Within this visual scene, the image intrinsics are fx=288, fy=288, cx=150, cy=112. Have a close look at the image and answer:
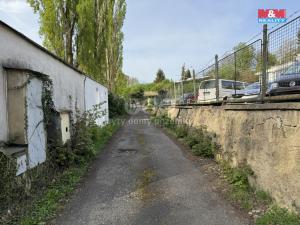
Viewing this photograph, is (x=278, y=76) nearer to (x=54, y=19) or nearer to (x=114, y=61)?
(x=54, y=19)

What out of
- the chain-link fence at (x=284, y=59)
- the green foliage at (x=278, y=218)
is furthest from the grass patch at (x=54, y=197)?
the chain-link fence at (x=284, y=59)

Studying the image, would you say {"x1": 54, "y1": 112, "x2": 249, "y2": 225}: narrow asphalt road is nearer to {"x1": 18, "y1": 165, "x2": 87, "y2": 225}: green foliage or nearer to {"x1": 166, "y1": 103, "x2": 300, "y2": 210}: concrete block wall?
{"x1": 18, "y1": 165, "x2": 87, "y2": 225}: green foliage

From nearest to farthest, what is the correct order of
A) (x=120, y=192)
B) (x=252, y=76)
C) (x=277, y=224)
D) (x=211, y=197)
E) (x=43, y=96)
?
(x=277, y=224) → (x=211, y=197) → (x=120, y=192) → (x=43, y=96) → (x=252, y=76)

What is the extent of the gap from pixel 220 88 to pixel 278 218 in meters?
7.19

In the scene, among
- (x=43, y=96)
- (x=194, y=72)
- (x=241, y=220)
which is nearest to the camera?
(x=241, y=220)

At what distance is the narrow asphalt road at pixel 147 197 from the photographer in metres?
3.97

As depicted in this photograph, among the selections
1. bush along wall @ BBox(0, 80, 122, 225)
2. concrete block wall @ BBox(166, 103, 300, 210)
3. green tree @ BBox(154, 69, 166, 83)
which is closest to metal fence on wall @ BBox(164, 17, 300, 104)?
concrete block wall @ BBox(166, 103, 300, 210)

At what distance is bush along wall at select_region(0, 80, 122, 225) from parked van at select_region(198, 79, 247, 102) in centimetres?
455

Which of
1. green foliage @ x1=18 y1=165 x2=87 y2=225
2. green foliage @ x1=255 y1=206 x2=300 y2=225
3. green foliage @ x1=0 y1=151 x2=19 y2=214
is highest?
green foliage @ x1=0 y1=151 x2=19 y2=214

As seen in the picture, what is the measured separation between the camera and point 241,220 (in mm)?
3857

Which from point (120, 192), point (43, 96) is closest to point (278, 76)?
point (120, 192)

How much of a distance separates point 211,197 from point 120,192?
5.21ft

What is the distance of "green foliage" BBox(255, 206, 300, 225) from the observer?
11.5ft

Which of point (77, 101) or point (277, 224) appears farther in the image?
point (77, 101)
